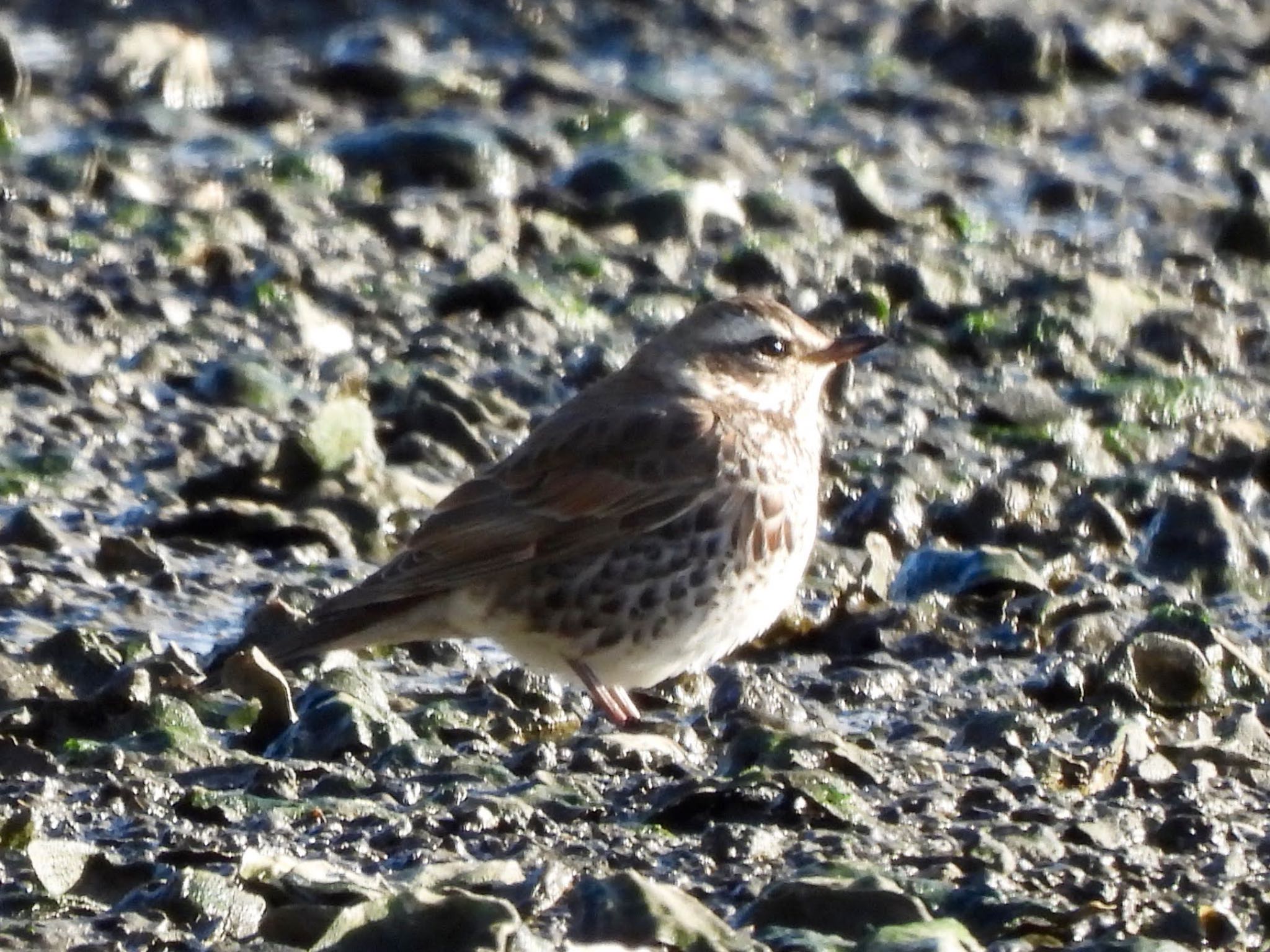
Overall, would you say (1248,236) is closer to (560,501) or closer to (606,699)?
(560,501)

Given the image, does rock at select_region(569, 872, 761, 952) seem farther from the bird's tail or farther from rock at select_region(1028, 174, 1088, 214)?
rock at select_region(1028, 174, 1088, 214)

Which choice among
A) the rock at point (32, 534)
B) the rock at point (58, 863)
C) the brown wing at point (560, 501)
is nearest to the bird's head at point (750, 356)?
the brown wing at point (560, 501)

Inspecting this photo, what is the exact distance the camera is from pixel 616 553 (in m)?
9.31

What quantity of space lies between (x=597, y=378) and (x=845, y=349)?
8.44 feet

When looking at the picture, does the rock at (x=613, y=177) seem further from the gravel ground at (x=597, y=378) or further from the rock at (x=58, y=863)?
the rock at (x=58, y=863)

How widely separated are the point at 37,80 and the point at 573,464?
8.29 m

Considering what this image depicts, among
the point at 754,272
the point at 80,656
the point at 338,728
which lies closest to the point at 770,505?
the point at 338,728

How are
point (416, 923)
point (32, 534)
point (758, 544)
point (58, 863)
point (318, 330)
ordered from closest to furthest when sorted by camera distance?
point (416, 923), point (58, 863), point (758, 544), point (32, 534), point (318, 330)

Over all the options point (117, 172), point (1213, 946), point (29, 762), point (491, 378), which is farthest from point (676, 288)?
point (1213, 946)

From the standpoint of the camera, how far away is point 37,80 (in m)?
16.8

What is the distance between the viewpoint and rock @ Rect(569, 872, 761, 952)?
20.9ft

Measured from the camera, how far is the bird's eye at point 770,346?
10.1 metres

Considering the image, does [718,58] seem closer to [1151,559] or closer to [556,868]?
[1151,559]

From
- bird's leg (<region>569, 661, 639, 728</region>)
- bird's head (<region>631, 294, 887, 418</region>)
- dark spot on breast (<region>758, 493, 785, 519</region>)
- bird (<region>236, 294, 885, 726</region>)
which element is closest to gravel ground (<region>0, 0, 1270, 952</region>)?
bird's leg (<region>569, 661, 639, 728</region>)
